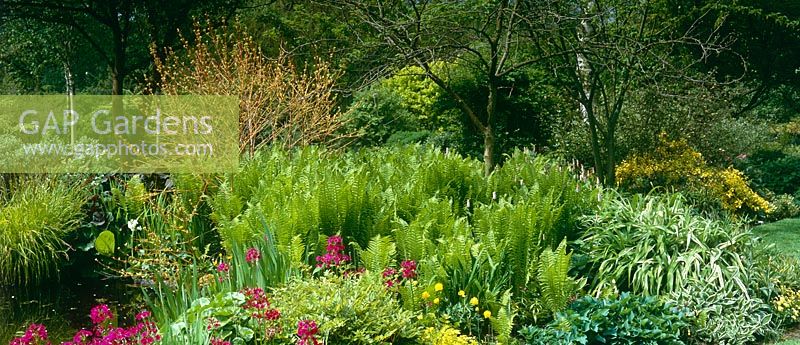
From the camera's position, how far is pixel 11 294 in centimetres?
660

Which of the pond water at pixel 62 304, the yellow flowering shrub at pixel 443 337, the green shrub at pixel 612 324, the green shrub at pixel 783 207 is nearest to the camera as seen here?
the yellow flowering shrub at pixel 443 337

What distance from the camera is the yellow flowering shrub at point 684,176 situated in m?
10.7

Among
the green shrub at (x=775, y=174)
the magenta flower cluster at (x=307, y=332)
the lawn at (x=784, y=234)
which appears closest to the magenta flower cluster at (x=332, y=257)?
the magenta flower cluster at (x=307, y=332)

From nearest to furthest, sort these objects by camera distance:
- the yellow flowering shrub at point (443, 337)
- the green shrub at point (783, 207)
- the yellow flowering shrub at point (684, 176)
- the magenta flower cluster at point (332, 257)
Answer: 1. the yellow flowering shrub at point (443, 337)
2. the magenta flower cluster at point (332, 257)
3. the yellow flowering shrub at point (684, 176)
4. the green shrub at point (783, 207)

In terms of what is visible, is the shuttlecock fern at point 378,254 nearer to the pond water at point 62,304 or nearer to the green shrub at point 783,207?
the pond water at point 62,304

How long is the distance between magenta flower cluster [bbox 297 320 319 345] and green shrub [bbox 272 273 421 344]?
14 centimetres

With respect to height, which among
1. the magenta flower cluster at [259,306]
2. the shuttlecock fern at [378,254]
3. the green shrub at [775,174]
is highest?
the green shrub at [775,174]

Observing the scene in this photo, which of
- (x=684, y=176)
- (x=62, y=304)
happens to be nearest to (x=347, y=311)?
(x=62, y=304)

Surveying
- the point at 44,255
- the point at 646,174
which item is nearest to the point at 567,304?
the point at 44,255

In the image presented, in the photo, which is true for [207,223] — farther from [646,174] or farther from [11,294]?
[646,174]

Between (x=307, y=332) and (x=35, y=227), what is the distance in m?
4.26

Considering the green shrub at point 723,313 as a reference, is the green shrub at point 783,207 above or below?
above

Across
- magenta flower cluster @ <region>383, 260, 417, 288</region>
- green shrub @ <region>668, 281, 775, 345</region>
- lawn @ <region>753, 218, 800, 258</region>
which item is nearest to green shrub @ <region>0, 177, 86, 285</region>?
magenta flower cluster @ <region>383, 260, 417, 288</region>

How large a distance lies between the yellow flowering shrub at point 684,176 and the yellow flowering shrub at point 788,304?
506 cm
